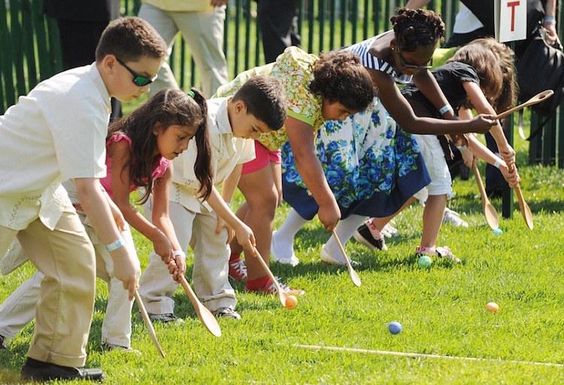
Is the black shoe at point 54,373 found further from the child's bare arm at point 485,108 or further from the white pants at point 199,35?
the white pants at point 199,35

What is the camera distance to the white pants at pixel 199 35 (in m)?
9.16

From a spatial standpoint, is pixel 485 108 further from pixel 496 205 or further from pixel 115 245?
pixel 115 245

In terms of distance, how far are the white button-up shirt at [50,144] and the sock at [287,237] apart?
95.3 inches

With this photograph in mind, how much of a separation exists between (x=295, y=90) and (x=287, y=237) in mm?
1281

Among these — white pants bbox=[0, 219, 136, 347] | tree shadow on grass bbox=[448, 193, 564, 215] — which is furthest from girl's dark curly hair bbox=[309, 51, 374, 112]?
tree shadow on grass bbox=[448, 193, 564, 215]

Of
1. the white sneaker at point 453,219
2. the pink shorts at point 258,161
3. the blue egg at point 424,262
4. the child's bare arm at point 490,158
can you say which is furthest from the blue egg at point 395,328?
the white sneaker at point 453,219

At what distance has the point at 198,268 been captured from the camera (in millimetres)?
5918

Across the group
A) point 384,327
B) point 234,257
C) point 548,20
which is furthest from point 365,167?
point 548,20

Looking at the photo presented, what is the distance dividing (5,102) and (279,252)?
4.20 m

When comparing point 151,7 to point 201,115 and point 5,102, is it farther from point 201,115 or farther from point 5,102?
point 201,115

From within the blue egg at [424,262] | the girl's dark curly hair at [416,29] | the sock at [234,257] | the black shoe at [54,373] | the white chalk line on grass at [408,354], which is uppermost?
the girl's dark curly hair at [416,29]

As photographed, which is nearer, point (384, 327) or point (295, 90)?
point (384, 327)

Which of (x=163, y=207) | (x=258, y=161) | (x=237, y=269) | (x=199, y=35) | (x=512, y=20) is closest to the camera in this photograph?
(x=163, y=207)

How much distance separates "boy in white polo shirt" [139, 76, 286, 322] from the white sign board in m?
2.28
